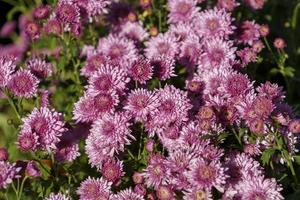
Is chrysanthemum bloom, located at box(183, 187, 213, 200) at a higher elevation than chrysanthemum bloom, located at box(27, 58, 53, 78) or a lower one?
lower

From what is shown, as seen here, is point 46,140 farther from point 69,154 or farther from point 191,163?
point 191,163

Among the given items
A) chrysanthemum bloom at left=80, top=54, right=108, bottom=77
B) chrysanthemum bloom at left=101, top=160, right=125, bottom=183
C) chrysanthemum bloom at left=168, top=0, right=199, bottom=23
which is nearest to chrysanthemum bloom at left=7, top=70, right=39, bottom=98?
chrysanthemum bloom at left=80, top=54, right=108, bottom=77

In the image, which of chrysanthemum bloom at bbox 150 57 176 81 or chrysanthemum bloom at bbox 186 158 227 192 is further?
chrysanthemum bloom at bbox 150 57 176 81

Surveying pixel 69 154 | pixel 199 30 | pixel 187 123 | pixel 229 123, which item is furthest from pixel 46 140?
pixel 199 30

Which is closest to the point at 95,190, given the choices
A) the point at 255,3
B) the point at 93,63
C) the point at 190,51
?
the point at 93,63

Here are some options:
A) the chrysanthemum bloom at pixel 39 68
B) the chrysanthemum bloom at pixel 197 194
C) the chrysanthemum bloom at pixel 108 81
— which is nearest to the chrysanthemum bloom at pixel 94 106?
the chrysanthemum bloom at pixel 108 81

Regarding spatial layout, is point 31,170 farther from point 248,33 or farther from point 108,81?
point 248,33

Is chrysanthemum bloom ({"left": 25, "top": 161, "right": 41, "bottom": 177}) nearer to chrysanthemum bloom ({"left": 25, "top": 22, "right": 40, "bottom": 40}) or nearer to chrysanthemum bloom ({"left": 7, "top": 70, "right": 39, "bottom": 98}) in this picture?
chrysanthemum bloom ({"left": 7, "top": 70, "right": 39, "bottom": 98})

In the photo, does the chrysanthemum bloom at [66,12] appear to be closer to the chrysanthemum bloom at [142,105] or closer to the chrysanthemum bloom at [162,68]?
the chrysanthemum bloom at [162,68]
